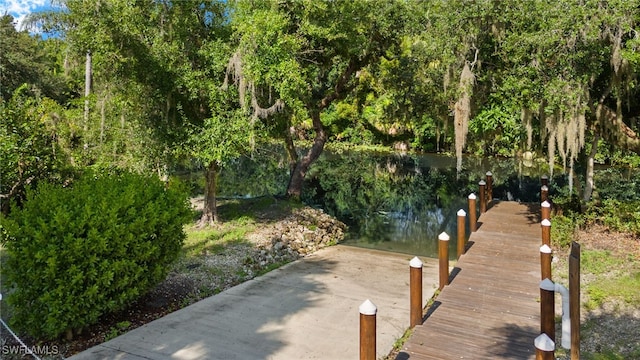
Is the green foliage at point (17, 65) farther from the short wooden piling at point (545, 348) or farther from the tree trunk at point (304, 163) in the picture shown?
the short wooden piling at point (545, 348)

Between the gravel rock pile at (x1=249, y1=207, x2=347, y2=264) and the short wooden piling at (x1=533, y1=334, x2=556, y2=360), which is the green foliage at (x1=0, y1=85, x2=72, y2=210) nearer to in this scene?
the gravel rock pile at (x1=249, y1=207, x2=347, y2=264)

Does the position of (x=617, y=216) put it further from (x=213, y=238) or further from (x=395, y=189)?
(x=395, y=189)

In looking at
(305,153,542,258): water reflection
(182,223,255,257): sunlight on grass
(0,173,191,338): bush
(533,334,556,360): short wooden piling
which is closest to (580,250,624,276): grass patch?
(305,153,542,258): water reflection

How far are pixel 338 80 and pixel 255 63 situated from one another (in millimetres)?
5732

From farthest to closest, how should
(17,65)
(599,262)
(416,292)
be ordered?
(17,65) → (599,262) → (416,292)

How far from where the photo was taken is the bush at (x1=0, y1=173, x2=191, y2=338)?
4.74 meters

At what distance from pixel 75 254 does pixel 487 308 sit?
17.4 ft

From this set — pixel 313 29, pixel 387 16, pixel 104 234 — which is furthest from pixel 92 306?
pixel 387 16

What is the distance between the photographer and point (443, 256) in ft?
22.6

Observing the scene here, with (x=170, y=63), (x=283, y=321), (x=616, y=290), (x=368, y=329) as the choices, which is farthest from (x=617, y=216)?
(x=170, y=63)

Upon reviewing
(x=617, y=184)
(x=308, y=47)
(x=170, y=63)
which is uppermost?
(x=308, y=47)

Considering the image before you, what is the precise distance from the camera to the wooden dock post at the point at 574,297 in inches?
172

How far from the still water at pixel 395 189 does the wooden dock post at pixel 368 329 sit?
7.14 m

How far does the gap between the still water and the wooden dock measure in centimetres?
265
